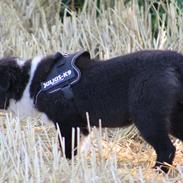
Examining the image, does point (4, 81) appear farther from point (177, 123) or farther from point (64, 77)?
point (177, 123)

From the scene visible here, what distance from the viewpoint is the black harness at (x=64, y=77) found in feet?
16.2

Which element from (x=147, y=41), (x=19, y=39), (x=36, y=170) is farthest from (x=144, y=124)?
(x=19, y=39)

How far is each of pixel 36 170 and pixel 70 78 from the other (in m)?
1.22

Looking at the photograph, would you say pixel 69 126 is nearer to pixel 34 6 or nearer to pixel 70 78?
pixel 70 78

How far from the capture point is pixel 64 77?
16.3 feet

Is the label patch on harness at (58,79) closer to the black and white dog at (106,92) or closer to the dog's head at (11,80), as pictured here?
the black and white dog at (106,92)

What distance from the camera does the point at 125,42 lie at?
648 centimetres

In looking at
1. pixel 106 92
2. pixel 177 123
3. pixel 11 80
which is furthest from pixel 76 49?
pixel 177 123

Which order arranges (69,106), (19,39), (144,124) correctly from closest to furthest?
1. (144,124)
2. (69,106)
3. (19,39)

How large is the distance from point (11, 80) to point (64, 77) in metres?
0.48

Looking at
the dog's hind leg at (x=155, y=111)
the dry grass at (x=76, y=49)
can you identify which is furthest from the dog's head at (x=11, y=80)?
the dog's hind leg at (x=155, y=111)

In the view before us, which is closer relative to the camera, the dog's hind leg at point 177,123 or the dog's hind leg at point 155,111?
the dog's hind leg at point 155,111

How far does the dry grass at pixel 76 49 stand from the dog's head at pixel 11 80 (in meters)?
0.17

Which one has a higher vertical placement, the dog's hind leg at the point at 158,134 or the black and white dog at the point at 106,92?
the black and white dog at the point at 106,92
